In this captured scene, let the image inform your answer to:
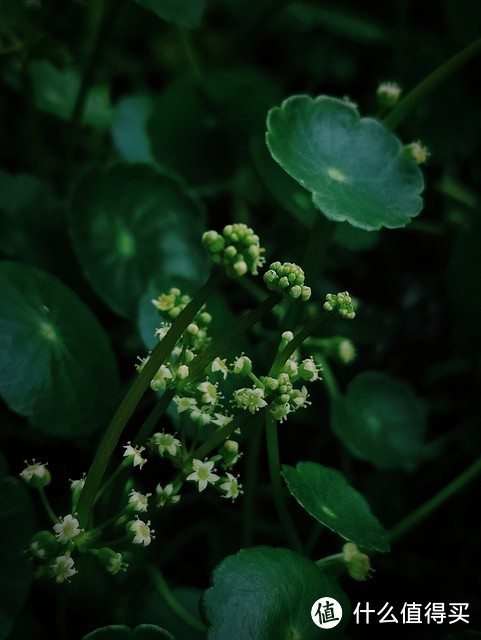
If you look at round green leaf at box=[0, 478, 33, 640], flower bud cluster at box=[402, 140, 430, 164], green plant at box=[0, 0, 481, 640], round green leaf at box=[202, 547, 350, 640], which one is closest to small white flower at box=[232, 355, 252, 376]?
green plant at box=[0, 0, 481, 640]

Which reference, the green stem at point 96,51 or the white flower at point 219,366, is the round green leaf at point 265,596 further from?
the green stem at point 96,51

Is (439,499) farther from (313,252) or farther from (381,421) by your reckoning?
(313,252)

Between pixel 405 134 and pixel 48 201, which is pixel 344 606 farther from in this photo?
pixel 405 134

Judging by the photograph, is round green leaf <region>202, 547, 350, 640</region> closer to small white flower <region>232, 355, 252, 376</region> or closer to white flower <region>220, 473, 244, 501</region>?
white flower <region>220, 473, 244, 501</region>

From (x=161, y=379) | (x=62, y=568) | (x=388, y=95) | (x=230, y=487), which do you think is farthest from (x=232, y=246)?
(x=388, y=95)

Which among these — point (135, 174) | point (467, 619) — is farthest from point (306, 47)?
point (467, 619)

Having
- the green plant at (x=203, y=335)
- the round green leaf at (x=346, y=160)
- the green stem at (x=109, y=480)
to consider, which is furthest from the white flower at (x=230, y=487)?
the round green leaf at (x=346, y=160)

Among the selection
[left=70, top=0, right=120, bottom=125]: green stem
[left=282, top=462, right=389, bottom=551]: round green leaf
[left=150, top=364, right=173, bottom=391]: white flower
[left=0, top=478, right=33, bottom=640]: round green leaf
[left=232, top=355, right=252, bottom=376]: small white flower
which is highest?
[left=70, top=0, right=120, bottom=125]: green stem
